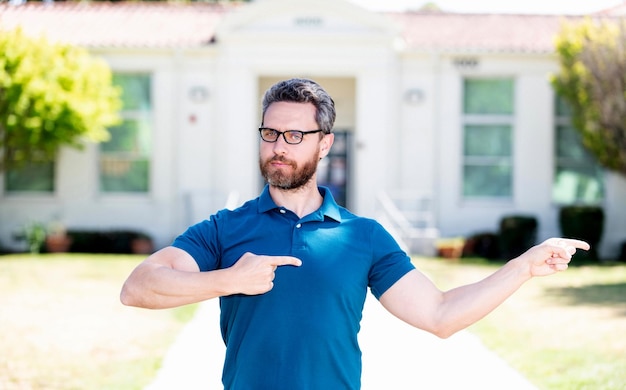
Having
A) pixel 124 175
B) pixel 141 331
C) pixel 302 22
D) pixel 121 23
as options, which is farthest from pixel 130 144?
pixel 141 331

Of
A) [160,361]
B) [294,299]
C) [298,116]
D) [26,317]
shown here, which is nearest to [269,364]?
[294,299]

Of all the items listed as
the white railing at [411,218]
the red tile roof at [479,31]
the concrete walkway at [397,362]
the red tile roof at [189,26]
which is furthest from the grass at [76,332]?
the red tile roof at [479,31]

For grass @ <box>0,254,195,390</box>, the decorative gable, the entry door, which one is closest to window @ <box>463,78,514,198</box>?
the decorative gable

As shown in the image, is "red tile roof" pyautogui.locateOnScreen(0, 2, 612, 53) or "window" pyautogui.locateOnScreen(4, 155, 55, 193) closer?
"red tile roof" pyautogui.locateOnScreen(0, 2, 612, 53)

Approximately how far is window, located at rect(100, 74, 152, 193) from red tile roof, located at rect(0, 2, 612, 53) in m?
0.86

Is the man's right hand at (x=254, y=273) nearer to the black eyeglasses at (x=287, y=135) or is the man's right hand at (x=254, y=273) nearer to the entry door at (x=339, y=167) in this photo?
the black eyeglasses at (x=287, y=135)

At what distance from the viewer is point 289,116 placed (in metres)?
2.80

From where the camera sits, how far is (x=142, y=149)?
16891 mm

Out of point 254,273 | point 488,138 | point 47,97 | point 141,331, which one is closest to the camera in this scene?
point 254,273

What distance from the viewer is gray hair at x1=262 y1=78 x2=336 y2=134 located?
2.81 meters

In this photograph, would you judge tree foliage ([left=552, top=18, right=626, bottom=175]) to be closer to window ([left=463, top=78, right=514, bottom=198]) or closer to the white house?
the white house

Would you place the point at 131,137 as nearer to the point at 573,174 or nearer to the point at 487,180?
the point at 487,180

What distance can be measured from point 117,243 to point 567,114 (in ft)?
29.2

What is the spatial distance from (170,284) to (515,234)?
13.8 meters
